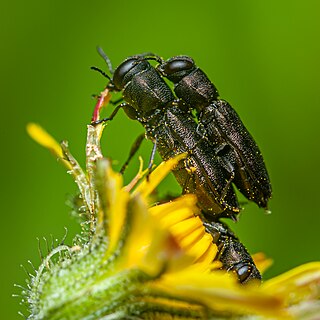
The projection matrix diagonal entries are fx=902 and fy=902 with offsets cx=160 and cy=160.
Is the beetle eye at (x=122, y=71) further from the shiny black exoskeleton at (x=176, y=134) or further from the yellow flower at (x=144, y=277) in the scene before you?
the yellow flower at (x=144, y=277)

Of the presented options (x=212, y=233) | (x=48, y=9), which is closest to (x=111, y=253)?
(x=212, y=233)

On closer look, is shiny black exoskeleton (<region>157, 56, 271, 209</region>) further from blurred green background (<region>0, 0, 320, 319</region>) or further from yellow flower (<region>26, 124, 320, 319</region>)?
blurred green background (<region>0, 0, 320, 319</region>)

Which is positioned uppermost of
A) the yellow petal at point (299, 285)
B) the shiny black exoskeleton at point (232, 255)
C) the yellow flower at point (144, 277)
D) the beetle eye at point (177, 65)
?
the beetle eye at point (177, 65)

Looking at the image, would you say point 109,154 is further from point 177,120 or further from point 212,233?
point 212,233

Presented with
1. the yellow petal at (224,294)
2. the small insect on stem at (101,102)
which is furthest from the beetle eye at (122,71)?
the yellow petal at (224,294)

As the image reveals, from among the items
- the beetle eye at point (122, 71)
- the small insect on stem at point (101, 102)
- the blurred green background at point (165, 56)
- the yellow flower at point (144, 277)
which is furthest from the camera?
the blurred green background at point (165, 56)

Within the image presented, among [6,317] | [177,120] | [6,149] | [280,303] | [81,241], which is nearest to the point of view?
[280,303]

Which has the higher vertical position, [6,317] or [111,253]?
[111,253]
